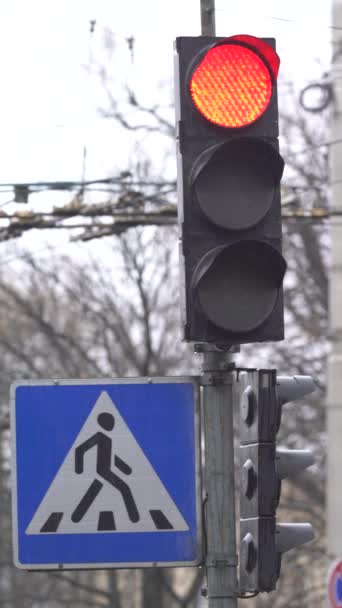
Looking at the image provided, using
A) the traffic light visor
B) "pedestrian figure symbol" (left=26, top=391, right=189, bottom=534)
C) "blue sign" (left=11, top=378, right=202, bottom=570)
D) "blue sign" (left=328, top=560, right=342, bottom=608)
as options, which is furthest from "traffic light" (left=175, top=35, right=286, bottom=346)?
"blue sign" (left=328, top=560, right=342, bottom=608)

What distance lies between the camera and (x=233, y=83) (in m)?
5.20

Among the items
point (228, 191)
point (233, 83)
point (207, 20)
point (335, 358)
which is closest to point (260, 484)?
point (228, 191)

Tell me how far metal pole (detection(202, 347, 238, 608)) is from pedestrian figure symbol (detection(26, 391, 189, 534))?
0.44 ft

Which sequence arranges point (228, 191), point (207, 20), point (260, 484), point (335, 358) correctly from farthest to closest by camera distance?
point (335, 358) → point (207, 20) → point (260, 484) → point (228, 191)

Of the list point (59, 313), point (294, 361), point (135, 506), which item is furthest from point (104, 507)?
point (59, 313)

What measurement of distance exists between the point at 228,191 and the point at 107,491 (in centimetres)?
107

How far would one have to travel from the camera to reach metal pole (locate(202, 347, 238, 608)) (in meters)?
5.24

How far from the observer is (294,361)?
26.2 m

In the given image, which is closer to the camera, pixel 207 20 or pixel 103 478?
pixel 103 478

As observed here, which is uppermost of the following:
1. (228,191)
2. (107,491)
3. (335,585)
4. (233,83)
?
(233,83)

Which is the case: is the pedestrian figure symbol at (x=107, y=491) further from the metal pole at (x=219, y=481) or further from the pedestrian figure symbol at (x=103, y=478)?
the metal pole at (x=219, y=481)

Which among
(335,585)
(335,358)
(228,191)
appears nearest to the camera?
(228,191)

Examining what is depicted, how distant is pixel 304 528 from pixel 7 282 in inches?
964

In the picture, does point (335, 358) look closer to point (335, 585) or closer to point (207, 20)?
point (335, 585)
